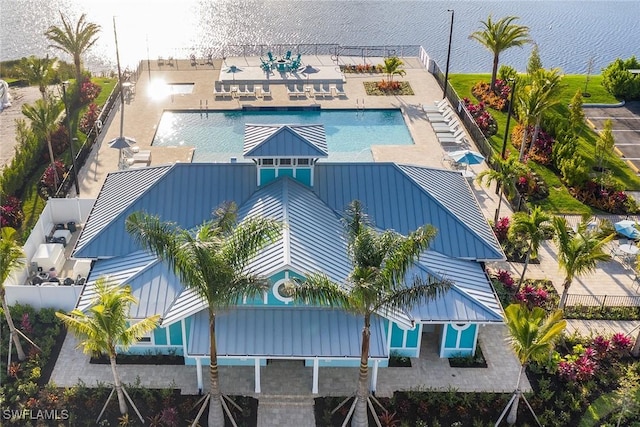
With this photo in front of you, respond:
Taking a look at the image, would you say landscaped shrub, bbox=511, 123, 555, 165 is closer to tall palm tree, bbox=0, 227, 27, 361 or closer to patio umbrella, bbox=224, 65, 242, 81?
patio umbrella, bbox=224, 65, 242, 81

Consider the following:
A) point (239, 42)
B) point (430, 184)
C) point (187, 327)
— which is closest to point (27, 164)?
point (187, 327)

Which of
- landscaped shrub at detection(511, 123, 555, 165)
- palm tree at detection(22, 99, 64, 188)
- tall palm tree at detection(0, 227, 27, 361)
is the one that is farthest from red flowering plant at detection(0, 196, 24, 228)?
landscaped shrub at detection(511, 123, 555, 165)

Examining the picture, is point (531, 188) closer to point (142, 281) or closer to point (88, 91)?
point (142, 281)

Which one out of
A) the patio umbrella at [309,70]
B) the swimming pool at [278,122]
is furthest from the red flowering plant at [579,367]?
the patio umbrella at [309,70]

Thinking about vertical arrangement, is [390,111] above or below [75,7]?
below

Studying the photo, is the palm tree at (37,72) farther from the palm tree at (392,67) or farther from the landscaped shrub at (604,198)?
the landscaped shrub at (604,198)

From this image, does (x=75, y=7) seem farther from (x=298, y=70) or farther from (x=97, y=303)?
(x=97, y=303)
